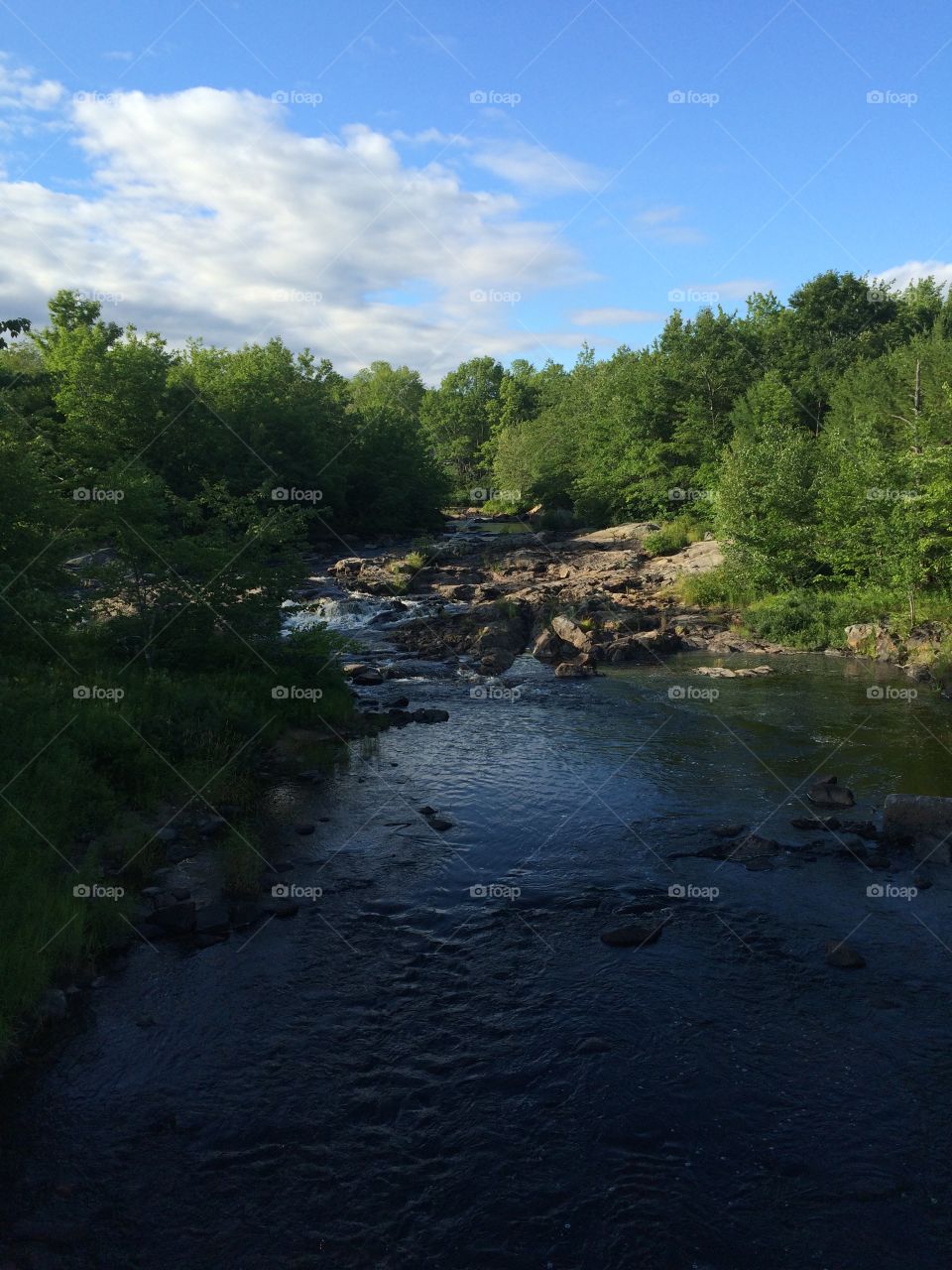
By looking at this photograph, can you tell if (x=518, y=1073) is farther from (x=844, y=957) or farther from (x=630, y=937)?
(x=844, y=957)

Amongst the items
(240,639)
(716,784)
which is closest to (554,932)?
(716,784)

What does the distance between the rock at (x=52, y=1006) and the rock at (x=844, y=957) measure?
1000cm

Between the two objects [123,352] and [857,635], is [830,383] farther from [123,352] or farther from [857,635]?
[123,352]

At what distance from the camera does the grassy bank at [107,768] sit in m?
11.1

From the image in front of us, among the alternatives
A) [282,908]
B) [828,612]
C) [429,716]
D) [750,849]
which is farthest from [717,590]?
[282,908]

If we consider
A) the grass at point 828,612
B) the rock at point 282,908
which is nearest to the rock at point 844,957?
the rock at point 282,908

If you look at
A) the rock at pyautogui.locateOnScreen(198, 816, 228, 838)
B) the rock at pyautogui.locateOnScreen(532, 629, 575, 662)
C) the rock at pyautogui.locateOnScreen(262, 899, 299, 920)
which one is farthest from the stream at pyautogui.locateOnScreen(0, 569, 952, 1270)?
the rock at pyautogui.locateOnScreen(532, 629, 575, 662)

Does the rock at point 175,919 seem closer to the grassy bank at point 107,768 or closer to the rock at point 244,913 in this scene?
the grassy bank at point 107,768

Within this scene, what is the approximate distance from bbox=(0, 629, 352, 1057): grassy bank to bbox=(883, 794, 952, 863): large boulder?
1164cm

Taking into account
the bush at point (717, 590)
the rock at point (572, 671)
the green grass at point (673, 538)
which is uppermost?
the green grass at point (673, 538)

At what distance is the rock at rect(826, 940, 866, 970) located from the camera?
37.2ft

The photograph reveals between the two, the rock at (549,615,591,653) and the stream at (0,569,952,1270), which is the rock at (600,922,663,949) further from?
the rock at (549,615,591,653)

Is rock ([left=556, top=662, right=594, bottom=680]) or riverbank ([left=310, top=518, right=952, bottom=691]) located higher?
riverbank ([left=310, top=518, right=952, bottom=691])

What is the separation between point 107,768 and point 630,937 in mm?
10295
